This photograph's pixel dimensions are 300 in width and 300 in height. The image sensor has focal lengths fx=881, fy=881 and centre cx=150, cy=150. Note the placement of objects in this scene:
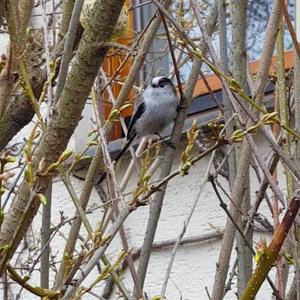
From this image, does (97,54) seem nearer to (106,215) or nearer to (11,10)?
(11,10)

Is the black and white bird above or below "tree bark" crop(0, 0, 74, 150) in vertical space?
below

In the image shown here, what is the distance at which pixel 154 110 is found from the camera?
282 centimetres

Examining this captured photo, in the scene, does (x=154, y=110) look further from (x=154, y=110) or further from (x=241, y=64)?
(x=241, y=64)

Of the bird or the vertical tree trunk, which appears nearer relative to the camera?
the vertical tree trunk

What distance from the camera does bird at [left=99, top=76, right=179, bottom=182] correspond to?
9.03ft

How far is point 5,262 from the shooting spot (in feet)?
3.42

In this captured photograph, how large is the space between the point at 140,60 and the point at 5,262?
2.93 ft

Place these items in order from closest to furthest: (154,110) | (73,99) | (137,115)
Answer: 1. (73,99)
2. (154,110)
3. (137,115)

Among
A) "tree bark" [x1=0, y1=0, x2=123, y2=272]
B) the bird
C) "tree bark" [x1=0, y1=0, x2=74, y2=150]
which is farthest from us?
the bird

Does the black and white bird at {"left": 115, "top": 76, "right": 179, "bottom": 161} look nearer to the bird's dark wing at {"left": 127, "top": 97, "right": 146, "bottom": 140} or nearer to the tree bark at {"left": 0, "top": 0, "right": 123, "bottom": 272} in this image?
the bird's dark wing at {"left": 127, "top": 97, "right": 146, "bottom": 140}

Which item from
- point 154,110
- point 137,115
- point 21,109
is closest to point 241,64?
point 21,109

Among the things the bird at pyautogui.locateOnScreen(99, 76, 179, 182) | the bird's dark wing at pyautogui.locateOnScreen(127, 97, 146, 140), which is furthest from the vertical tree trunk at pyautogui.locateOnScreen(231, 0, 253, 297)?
the bird's dark wing at pyautogui.locateOnScreen(127, 97, 146, 140)

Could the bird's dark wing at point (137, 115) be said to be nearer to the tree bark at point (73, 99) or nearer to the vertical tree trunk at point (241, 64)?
the vertical tree trunk at point (241, 64)

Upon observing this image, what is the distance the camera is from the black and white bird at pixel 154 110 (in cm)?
275
